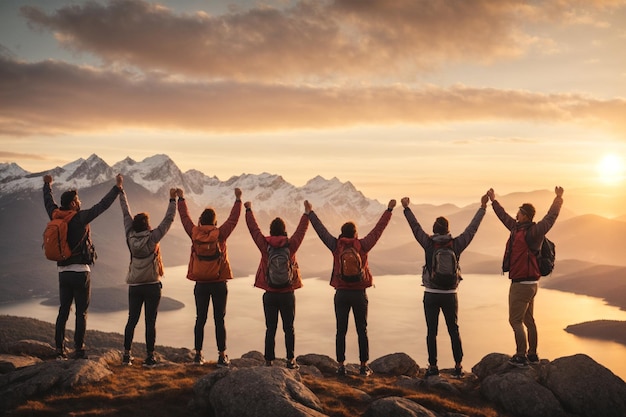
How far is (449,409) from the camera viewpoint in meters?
13.5

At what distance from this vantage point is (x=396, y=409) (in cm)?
1205

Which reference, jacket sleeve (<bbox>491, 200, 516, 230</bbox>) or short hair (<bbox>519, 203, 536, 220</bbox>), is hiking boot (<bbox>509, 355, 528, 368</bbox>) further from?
short hair (<bbox>519, 203, 536, 220</bbox>)

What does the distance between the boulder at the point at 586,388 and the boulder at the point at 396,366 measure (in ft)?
20.8

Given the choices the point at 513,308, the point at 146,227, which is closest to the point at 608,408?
the point at 513,308

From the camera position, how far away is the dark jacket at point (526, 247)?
15.1m

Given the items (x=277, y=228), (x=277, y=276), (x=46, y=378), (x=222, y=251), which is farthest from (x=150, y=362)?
(x=277, y=228)

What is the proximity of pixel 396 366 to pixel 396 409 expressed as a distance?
814 cm

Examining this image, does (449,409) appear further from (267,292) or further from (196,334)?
(196,334)

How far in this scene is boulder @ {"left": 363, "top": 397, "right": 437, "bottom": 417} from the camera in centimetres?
1198

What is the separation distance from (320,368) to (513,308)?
8.47 metres

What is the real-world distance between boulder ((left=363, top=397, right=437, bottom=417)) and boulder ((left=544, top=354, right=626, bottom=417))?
4.79m

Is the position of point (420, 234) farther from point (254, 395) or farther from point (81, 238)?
point (81, 238)

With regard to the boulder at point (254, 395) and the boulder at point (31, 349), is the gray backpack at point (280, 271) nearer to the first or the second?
the boulder at point (254, 395)

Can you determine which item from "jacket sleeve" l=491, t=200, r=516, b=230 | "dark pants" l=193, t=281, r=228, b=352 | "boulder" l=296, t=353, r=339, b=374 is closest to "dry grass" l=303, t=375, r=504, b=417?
"dark pants" l=193, t=281, r=228, b=352
